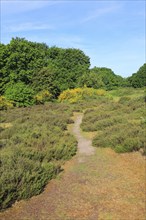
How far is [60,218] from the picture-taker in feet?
25.8

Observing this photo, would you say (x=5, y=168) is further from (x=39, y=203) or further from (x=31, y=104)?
(x=31, y=104)

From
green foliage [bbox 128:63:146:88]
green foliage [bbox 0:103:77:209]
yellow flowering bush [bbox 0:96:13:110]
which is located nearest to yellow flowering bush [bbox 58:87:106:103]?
yellow flowering bush [bbox 0:96:13:110]

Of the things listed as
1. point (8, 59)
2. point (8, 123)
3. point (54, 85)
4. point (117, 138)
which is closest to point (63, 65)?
point (54, 85)

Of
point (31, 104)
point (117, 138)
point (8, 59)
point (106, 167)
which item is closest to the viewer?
point (106, 167)

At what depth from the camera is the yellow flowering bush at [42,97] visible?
40.9m

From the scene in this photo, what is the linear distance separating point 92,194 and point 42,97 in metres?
33.6

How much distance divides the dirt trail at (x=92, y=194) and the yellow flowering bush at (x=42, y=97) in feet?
93.5

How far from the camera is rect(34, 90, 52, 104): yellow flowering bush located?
134 feet

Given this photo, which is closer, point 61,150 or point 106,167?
point 106,167

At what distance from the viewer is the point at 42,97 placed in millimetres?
42312

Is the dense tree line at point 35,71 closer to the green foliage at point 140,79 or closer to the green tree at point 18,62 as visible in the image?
the green tree at point 18,62

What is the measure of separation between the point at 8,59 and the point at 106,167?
3248cm

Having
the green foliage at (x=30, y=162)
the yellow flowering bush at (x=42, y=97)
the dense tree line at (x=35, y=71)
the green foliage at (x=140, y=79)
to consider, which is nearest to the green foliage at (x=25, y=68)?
the dense tree line at (x=35, y=71)

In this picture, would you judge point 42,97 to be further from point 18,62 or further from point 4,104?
point 4,104
